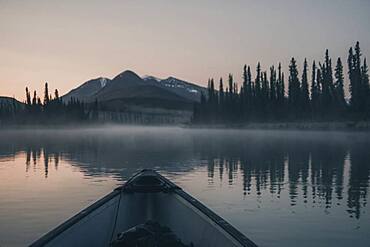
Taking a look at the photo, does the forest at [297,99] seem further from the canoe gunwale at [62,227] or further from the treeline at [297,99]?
the canoe gunwale at [62,227]

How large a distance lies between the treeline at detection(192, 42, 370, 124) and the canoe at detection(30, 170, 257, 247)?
93.0 m

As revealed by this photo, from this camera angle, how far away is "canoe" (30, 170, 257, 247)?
7.84 m

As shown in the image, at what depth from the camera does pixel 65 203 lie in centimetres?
1783

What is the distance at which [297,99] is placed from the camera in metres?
134

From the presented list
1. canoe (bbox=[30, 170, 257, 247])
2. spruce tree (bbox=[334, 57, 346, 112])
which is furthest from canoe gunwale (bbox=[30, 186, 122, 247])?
spruce tree (bbox=[334, 57, 346, 112])

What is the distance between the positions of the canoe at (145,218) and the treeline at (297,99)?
305 ft

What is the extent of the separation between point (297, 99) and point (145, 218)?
128290 mm

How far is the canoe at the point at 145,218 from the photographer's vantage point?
25.7 feet

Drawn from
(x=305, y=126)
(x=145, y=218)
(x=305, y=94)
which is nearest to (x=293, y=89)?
(x=305, y=94)

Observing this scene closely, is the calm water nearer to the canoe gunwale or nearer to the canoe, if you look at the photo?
the canoe

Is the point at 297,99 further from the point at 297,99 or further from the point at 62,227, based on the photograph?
the point at 62,227

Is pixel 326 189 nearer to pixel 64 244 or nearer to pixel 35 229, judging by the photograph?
pixel 35 229

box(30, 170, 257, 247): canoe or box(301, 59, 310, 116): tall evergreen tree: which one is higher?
box(301, 59, 310, 116): tall evergreen tree

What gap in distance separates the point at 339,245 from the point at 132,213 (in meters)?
5.98
